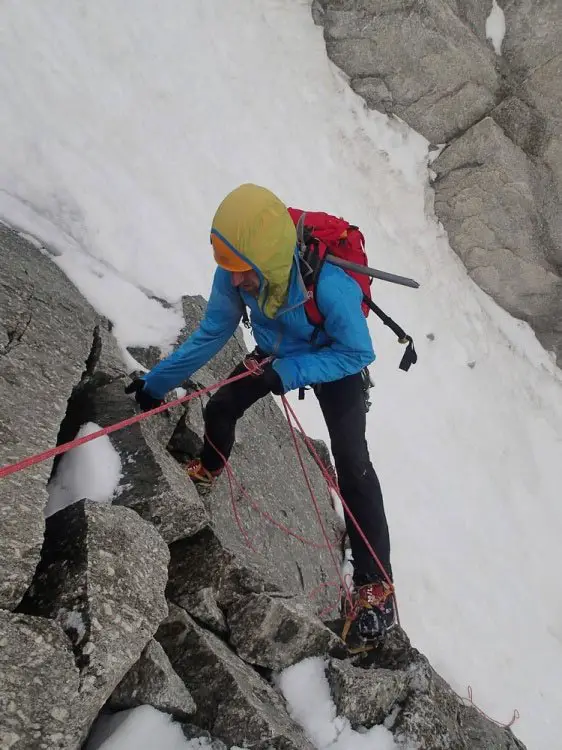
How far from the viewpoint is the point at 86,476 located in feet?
12.6

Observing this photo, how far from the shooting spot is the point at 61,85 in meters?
8.22

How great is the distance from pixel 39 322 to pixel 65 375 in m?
0.47

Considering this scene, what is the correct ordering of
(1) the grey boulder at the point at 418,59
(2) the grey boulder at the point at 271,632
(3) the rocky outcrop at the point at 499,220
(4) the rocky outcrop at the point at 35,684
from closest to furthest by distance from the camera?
(4) the rocky outcrop at the point at 35,684 → (2) the grey boulder at the point at 271,632 → (1) the grey boulder at the point at 418,59 → (3) the rocky outcrop at the point at 499,220

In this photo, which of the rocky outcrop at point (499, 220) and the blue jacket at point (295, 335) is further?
the rocky outcrop at point (499, 220)

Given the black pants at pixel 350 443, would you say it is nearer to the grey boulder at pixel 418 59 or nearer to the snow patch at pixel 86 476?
the snow patch at pixel 86 476

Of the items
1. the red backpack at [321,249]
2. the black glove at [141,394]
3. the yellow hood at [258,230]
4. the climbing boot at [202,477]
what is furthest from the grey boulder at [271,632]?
the yellow hood at [258,230]

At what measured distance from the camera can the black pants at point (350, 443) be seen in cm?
457

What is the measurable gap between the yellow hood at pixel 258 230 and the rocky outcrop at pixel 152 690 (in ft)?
7.66

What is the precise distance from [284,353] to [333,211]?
305 inches

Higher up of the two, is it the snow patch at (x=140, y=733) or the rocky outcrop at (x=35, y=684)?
the rocky outcrop at (x=35, y=684)

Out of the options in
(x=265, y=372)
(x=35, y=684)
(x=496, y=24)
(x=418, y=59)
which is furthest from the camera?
(x=496, y=24)

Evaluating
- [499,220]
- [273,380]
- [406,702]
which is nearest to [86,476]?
[273,380]

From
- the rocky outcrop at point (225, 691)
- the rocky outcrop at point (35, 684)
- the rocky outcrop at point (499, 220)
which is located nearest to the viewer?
the rocky outcrop at point (35, 684)

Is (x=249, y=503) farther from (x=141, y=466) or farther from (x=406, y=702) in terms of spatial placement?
(x=406, y=702)
